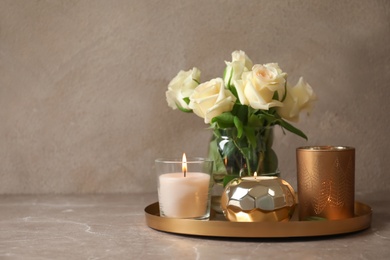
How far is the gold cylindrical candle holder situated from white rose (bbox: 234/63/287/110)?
0.34 ft

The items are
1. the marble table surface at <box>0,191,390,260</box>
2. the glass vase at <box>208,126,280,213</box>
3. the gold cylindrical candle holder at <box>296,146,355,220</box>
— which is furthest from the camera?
the glass vase at <box>208,126,280,213</box>

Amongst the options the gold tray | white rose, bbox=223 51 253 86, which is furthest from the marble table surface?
white rose, bbox=223 51 253 86

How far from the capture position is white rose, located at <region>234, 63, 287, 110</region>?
1.01 metres

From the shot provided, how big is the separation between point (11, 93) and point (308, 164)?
28.2 inches

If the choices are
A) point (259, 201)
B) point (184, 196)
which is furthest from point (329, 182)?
point (184, 196)

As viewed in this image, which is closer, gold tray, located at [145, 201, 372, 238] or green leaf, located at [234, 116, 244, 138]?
gold tray, located at [145, 201, 372, 238]

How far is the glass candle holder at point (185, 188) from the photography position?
974 mm

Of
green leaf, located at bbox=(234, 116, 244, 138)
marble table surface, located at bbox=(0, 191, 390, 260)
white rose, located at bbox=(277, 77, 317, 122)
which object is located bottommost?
marble table surface, located at bbox=(0, 191, 390, 260)

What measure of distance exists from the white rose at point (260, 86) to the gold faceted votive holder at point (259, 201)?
0.44 ft

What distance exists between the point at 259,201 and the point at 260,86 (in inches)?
7.6

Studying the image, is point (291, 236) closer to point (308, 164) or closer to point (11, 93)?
point (308, 164)

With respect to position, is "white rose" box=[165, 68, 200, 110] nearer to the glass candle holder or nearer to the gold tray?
the glass candle holder

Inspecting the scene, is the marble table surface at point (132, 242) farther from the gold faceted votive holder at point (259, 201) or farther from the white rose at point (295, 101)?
the white rose at point (295, 101)

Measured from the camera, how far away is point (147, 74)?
1394mm
